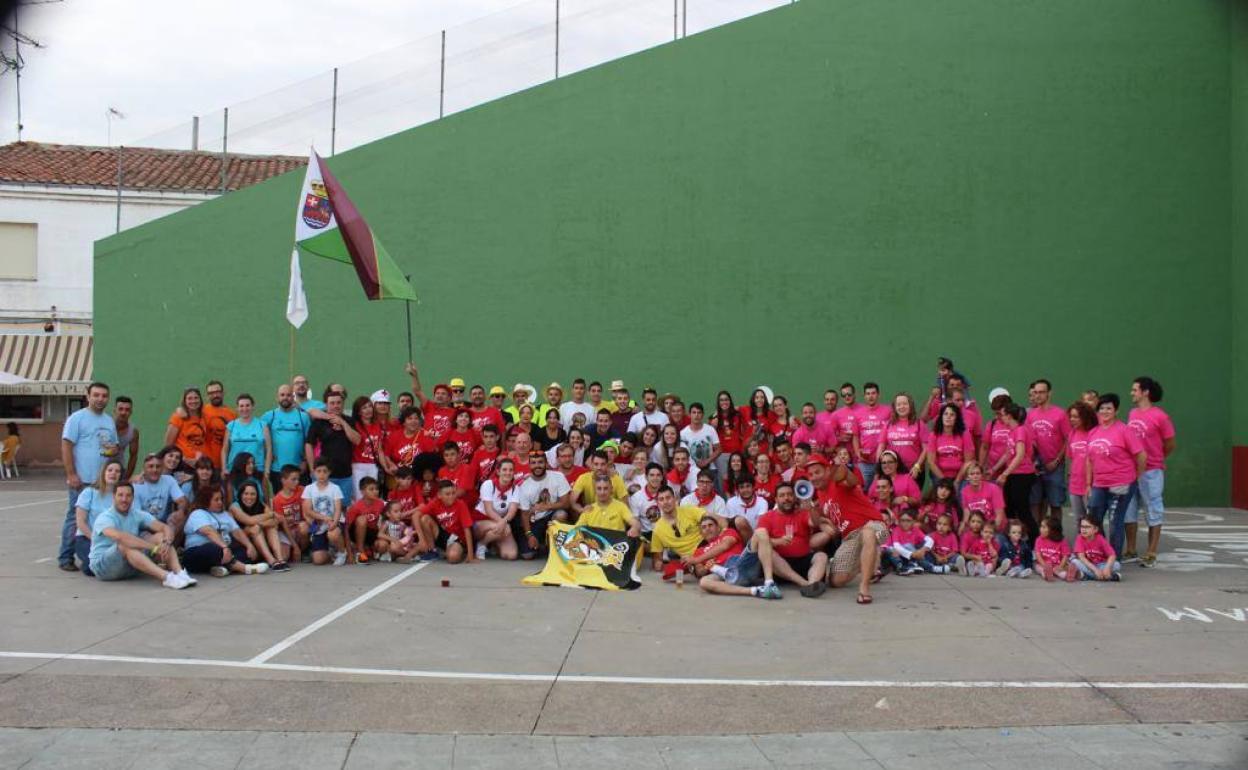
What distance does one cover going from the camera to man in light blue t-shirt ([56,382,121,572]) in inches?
363

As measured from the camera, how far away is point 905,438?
10.2m

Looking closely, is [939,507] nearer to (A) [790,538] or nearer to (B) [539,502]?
(A) [790,538]

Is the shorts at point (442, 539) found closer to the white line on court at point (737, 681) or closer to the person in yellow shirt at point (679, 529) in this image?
the person in yellow shirt at point (679, 529)

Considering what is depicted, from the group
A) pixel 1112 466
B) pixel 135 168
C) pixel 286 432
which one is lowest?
pixel 1112 466

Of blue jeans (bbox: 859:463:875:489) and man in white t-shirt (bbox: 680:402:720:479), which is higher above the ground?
man in white t-shirt (bbox: 680:402:720:479)

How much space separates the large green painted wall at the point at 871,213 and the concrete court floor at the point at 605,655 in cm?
499

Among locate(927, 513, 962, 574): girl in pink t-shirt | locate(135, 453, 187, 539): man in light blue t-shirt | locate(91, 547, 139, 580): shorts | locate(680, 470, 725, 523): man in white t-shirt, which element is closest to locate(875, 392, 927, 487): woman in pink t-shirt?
locate(927, 513, 962, 574): girl in pink t-shirt

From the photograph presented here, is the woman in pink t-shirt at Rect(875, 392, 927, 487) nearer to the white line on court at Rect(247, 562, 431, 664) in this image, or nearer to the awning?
the white line on court at Rect(247, 562, 431, 664)

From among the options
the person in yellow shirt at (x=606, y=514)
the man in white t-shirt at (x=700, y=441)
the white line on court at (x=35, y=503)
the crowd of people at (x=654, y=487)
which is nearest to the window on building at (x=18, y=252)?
the white line on court at (x=35, y=503)

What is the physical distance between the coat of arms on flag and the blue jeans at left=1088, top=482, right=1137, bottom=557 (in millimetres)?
4158

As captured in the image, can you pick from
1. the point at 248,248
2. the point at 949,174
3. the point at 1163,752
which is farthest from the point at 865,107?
the point at 1163,752

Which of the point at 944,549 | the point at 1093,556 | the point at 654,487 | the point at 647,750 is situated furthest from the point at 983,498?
the point at 647,750

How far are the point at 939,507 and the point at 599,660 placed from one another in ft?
14.4

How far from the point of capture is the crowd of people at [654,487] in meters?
8.53
